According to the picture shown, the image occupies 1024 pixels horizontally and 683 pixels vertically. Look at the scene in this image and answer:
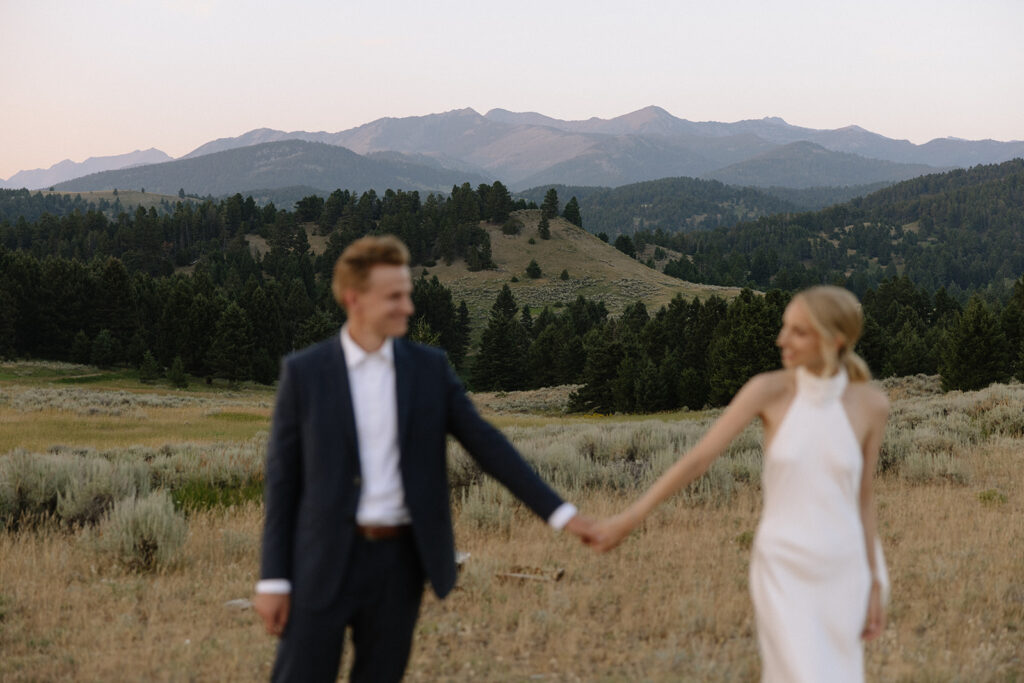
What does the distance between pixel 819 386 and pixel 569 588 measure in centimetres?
410

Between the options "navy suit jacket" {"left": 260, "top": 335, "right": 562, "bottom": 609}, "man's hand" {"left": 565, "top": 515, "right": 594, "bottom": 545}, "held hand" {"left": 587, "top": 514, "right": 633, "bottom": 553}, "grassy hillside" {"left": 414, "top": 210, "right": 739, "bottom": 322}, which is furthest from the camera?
"grassy hillside" {"left": 414, "top": 210, "right": 739, "bottom": 322}

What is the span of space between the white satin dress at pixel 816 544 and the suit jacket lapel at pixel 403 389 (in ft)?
5.13

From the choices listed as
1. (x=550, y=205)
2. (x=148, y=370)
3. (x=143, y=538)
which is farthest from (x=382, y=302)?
(x=550, y=205)

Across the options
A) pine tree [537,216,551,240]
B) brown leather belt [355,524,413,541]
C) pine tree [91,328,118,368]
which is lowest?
pine tree [91,328,118,368]

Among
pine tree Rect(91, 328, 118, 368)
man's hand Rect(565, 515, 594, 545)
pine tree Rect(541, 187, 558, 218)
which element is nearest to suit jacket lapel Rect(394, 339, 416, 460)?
man's hand Rect(565, 515, 594, 545)

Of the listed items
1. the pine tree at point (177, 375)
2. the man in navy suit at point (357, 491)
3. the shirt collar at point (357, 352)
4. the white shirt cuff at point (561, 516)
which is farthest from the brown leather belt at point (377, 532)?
the pine tree at point (177, 375)

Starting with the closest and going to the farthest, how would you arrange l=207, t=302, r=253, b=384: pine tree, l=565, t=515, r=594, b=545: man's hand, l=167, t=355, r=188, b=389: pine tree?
1. l=565, t=515, r=594, b=545: man's hand
2. l=167, t=355, r=188, b=389: pine tree
3. l=207, t=302, r=253, b=384: pine tree

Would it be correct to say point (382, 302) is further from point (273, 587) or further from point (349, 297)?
point (273, 587)

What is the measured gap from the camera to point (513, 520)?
9.37m

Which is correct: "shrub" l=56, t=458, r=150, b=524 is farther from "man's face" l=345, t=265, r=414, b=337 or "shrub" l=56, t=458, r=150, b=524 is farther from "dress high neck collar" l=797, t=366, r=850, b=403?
Answer: "dress high neck collar" l=797, t=366, r=850, b=403

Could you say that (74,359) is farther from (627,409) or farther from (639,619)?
(639,619)

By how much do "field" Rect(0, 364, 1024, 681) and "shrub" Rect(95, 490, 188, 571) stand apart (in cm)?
7

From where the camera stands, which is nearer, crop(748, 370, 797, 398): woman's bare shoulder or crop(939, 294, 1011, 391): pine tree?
crop(748, 370, 797, 398): woman's bare shoulder

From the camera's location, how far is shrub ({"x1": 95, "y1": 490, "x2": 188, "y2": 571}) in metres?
7.53
